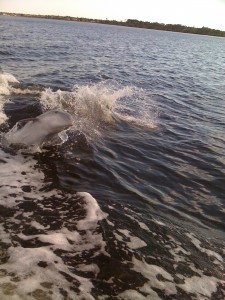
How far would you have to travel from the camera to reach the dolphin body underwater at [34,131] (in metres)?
7.84

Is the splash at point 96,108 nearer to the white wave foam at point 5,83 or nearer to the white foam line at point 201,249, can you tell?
the white wave foam at point 5,83

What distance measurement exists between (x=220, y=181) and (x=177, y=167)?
4.04 ft

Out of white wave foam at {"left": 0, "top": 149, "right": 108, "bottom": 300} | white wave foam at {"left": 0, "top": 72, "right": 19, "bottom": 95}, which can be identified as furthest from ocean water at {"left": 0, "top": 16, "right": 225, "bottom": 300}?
white wave foam at {"left": 0, "top": 72, "right": 19, "bottom": 95}

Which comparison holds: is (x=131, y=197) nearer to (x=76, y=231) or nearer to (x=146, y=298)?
(x=76, y=231)

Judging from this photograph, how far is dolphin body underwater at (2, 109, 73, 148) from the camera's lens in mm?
7844

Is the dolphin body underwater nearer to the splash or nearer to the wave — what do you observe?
the wave

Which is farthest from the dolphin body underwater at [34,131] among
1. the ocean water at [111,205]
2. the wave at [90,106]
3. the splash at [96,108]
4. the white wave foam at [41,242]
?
the splash at [96,108]

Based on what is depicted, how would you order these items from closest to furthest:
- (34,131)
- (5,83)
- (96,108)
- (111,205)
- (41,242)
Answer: (41,242) < (111,205) < (34,131) < (96,108) < (5,83)

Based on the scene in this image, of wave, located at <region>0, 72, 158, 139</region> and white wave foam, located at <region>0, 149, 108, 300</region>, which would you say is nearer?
white wave foam, located at <region>0, 149, 108, 300</region>

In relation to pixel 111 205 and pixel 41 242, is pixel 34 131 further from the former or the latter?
pixel 41 242

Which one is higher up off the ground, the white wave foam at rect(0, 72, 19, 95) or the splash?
the white wave foam at rect(0, 72, 19, 95)

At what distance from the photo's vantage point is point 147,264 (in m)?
4.51

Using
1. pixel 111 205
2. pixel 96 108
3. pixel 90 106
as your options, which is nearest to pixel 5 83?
pixel 90 106

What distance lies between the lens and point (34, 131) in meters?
7.89
